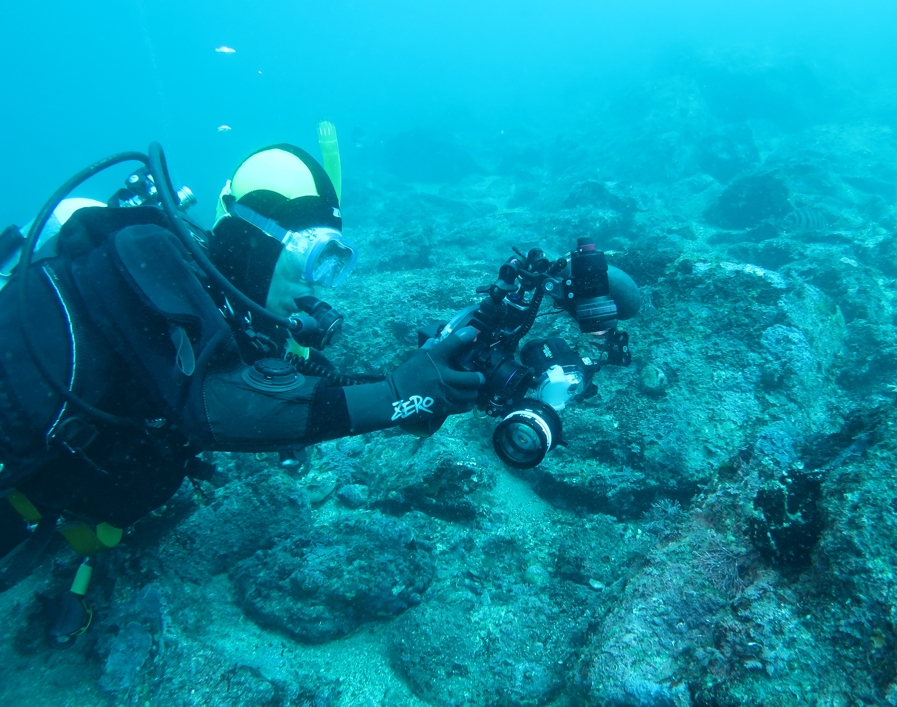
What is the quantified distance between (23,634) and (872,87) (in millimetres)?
41035

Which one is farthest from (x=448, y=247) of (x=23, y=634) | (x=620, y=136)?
(x=620, y=136)

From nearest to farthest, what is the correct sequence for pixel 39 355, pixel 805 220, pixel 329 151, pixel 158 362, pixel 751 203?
pixel 39 355 < pixel 158 362 < pixel 329 151 < pixel 805 220 < pixel 751 203

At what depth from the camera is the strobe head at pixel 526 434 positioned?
2.03m

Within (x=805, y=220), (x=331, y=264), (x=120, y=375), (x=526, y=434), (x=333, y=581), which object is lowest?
(x=333, y=581)

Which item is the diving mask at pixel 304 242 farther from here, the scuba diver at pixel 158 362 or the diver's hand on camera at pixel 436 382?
the diver's hand on camera at pixel 436 382

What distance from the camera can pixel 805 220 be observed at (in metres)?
10.7

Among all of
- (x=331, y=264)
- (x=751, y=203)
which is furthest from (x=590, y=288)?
(x=751, y=203)

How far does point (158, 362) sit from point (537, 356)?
6.13 ft

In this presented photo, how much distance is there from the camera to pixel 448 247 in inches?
481

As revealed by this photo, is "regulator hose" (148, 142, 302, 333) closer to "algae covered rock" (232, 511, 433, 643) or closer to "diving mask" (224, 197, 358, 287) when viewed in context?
"diving mask" (224, 197, 358, 287)

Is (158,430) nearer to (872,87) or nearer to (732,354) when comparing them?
(732,354)

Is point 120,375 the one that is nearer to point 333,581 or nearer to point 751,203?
point 333,581


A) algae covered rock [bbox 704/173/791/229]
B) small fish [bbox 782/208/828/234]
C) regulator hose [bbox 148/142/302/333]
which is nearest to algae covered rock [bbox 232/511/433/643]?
regulator hose [bbox 148/142/302/333]

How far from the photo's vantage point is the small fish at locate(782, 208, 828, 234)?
1050 cm
